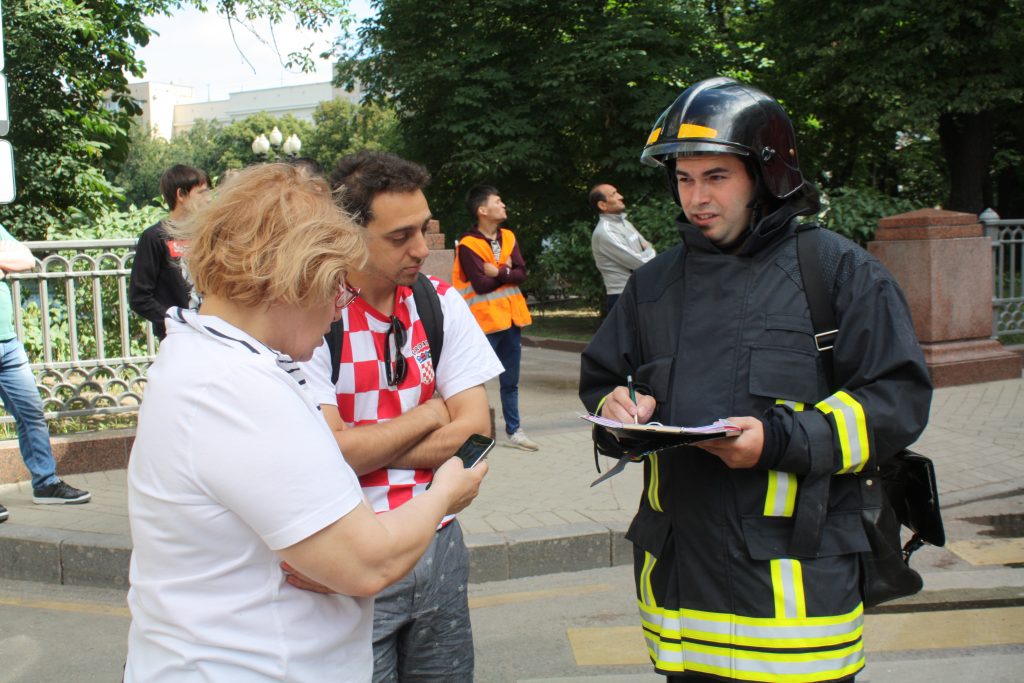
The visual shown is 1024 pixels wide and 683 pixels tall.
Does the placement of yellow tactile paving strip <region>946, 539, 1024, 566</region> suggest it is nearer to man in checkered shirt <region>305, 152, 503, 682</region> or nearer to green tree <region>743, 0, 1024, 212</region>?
man in checkered shirt <region>305, 152, 503, 682</region>

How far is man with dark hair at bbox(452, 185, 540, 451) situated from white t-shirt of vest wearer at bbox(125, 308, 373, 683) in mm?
6017

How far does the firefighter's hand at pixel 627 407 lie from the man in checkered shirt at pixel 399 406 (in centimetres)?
38

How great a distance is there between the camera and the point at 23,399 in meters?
6.11

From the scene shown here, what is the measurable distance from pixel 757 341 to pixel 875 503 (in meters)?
0.46

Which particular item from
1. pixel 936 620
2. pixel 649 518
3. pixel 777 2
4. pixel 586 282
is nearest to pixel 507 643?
pixel 936 620

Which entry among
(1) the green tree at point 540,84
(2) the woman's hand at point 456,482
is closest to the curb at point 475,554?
(2) the woman's hand at point 456,482

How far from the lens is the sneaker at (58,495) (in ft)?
20.8

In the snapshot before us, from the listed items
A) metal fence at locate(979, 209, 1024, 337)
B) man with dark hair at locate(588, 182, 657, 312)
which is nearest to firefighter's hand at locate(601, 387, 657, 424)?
man with dark hair at locate(588, 182, 657, 312)

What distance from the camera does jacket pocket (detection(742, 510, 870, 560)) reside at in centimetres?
223

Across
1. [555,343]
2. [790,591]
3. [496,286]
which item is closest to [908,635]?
[790,591]

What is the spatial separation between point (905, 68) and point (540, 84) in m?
6.59

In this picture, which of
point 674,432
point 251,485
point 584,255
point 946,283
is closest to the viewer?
point 251,485

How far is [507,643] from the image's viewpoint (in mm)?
4547

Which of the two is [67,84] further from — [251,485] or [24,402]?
[251,485]
